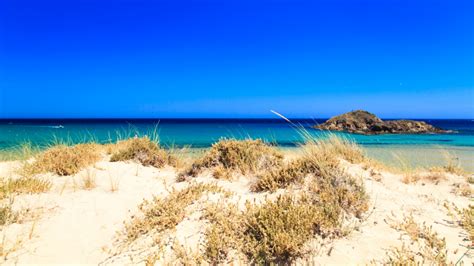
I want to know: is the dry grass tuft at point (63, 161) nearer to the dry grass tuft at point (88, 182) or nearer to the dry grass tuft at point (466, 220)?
the dry grass tuft at point (88, 182)

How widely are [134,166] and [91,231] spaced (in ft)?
11.1

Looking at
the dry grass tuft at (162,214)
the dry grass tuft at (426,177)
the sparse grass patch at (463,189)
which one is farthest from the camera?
the dry grass tuft at (426,177)

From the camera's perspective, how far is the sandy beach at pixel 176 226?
377 cm

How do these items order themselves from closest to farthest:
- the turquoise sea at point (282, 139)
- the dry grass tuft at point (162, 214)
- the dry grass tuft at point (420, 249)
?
the dry grass tuft at point (420, 249) < the dry grass tuft at point (162, 214) < the turquoise sea at point (282, 139)

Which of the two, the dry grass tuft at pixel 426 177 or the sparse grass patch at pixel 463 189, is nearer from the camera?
the sparse grass patch at pixel 463 189

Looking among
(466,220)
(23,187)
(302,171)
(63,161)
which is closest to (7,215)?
(23,187)

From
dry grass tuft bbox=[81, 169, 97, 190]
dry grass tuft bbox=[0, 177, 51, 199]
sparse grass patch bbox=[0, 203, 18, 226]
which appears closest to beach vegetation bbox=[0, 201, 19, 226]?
sparse grass patch bbox=[0, 203, 18, 226]

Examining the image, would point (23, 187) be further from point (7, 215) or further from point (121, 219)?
point (121, 219)

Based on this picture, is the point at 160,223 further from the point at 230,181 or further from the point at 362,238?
the point at 362,238

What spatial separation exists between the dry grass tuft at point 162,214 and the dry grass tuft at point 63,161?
2756mm

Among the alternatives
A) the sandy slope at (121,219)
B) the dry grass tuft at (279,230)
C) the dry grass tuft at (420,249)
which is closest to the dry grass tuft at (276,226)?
the dry grass tuft at (279,230)

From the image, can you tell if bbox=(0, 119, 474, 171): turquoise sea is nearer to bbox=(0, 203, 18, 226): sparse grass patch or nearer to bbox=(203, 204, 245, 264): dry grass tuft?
bbox=(203, 204, 245, 264): dry grass tuft

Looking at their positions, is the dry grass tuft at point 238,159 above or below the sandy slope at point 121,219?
above

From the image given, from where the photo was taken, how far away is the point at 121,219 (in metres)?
4.85
